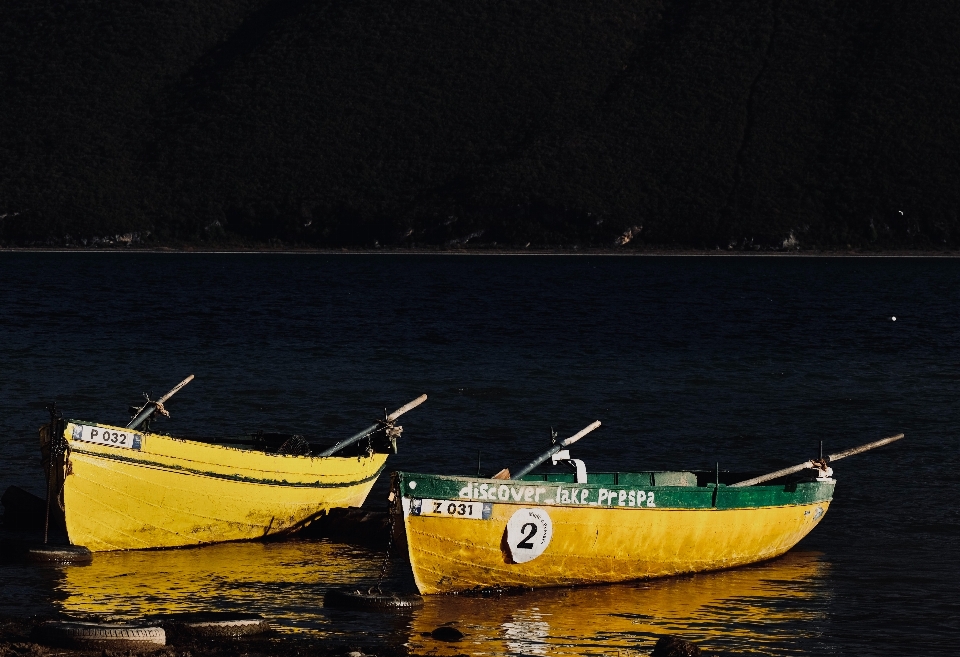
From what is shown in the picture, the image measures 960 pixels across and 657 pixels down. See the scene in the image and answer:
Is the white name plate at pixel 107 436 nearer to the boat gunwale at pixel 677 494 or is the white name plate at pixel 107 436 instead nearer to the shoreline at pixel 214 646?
the shoreline at pixel 214 646

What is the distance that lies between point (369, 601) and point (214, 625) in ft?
6.77

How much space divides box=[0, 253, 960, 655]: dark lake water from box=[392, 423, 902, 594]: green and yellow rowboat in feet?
1.00

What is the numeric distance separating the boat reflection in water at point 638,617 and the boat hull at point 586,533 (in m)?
0.21

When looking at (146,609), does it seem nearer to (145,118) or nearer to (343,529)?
(343,529)

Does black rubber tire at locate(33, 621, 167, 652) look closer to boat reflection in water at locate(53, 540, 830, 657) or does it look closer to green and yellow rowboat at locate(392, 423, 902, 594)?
boat reflection in water at locate(53, 540, 830, 657)

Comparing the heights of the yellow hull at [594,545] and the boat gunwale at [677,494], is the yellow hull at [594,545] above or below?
below

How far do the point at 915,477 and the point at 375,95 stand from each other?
5899 inches

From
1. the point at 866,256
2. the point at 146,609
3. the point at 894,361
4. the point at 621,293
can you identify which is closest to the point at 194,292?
the point at 621,293

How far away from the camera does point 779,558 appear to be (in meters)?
19.4

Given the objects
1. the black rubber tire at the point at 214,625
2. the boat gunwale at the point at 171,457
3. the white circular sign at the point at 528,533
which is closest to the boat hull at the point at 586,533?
the white circular sign at the point at 528,533

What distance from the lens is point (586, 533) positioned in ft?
55.6

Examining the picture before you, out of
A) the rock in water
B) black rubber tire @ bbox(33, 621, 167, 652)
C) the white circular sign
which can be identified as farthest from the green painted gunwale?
black rubber tire @ bbox(33, 621, 167, 652)

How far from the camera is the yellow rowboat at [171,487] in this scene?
18.1 m

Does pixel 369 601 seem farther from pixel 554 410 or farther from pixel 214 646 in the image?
pixel 554 410
